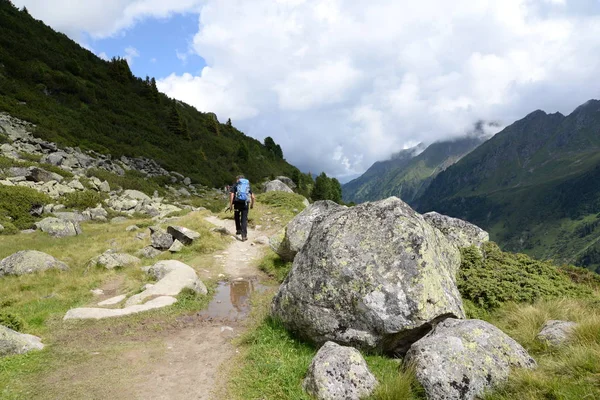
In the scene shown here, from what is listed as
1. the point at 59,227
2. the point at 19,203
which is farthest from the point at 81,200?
the point at 59,227

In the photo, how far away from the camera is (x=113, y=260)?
51.6 feet

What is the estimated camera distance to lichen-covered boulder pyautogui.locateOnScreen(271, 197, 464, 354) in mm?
7973

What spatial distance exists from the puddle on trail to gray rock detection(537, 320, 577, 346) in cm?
777

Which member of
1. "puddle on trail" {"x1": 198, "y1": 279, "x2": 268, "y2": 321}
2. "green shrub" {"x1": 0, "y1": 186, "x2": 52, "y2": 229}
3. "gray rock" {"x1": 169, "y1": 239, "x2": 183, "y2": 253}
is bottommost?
"puddle on trail" {"x1": 198, "y1": 279, "x2": 268, "y2": 321}

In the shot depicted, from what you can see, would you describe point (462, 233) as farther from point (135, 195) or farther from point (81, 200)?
point (135, 195)

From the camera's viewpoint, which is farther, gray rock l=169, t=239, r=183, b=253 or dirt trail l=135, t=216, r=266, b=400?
gray rock l=169, t=239, r=183, b=253

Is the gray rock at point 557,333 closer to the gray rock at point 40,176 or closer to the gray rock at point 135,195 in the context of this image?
the gray rock at point 135,195

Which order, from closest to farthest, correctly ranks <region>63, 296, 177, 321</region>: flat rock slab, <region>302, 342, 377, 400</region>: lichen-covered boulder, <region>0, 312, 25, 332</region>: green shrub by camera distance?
<region>302, 342, 377, 400</region>: lichen-covered boulder → <region>0, 312, 25, 332</region>: green shrub → <region>63, 296, 177, 321</region>: flat rock slab

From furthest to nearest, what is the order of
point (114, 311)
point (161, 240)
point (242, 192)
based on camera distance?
point (242, 192) < point (161, 240) < point (114, 311)

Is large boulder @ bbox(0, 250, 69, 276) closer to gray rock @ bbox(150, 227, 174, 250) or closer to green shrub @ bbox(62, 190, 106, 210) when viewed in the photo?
gray rock @ bbox(150, 227, 174, 250)

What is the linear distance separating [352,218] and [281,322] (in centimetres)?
336

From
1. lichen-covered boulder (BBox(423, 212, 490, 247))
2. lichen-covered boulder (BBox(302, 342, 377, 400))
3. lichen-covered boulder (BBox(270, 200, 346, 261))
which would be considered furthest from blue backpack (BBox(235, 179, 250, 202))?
lichen-covered boulder (BBox(302, 342, 377, 400))

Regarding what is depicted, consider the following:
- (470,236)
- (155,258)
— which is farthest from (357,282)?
(155,258)

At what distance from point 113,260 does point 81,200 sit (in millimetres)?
16217
